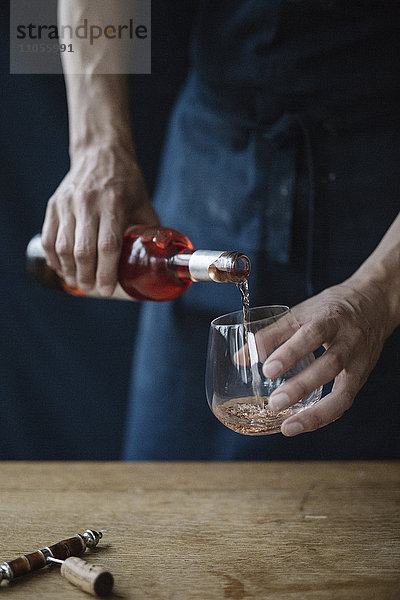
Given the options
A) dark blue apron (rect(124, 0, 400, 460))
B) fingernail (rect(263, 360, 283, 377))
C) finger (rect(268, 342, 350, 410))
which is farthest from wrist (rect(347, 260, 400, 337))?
dark blue apron (rect(124, 0, 400, 460))

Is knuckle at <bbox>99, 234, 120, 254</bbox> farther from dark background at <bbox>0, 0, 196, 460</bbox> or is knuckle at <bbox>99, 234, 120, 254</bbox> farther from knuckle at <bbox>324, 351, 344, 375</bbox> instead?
dark background at <bbox>0, 0, 196, 460</bbox>

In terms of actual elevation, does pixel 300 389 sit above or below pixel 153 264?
below

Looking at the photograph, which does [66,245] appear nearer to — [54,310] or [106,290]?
Answer: [106,290]

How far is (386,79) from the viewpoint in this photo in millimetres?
1285

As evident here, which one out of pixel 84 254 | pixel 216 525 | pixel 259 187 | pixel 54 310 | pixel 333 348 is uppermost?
pixel 259 187

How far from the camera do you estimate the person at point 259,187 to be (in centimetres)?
123

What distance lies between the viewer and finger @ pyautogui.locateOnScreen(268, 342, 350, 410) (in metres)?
0.83

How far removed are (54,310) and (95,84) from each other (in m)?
0.74

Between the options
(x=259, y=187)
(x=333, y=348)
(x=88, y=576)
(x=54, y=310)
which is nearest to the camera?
(x=88, y=576)

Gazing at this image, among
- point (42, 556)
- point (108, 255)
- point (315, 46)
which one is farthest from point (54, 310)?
point (42, 556)

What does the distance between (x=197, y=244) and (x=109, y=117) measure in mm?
332

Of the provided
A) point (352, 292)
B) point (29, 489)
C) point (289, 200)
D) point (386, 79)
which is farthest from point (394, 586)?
point (386, 79)

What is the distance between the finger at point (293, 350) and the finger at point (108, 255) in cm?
38

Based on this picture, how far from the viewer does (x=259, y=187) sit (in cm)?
140
